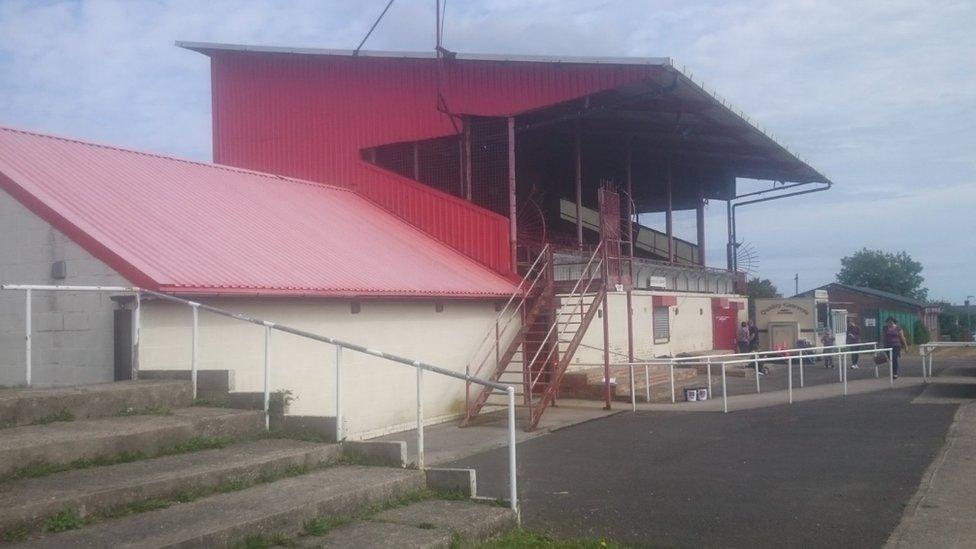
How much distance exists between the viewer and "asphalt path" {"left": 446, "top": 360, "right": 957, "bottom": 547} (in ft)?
27.6

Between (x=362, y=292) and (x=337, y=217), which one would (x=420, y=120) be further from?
(x=362, y=292)

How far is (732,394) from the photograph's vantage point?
Answer: 21.2m

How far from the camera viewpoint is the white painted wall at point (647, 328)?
885 inches

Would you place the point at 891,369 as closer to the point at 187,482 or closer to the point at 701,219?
the point at 701,219

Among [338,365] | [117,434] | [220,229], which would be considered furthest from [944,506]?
[220,229]

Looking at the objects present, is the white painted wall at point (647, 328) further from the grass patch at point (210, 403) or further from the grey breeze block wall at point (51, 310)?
the grass patch at point (210, 403)

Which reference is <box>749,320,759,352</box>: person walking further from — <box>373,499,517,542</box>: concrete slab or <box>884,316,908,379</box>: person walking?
<box>373,499,517,542</box>: concrete slab

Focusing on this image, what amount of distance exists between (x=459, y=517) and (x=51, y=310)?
6.97 meters

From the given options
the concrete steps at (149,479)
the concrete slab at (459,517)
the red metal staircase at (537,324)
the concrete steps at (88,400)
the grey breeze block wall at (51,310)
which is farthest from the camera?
the red metal staircase at (537,324)

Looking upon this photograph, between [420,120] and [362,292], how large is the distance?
334 inches

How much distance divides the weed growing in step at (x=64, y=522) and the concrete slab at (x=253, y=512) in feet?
0.26

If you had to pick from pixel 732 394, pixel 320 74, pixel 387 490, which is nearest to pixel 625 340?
pixel 732 394

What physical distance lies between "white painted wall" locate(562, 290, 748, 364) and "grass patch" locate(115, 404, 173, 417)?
1167 cm

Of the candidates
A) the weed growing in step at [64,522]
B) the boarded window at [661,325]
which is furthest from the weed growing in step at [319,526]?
the boarded window at [661,325]
